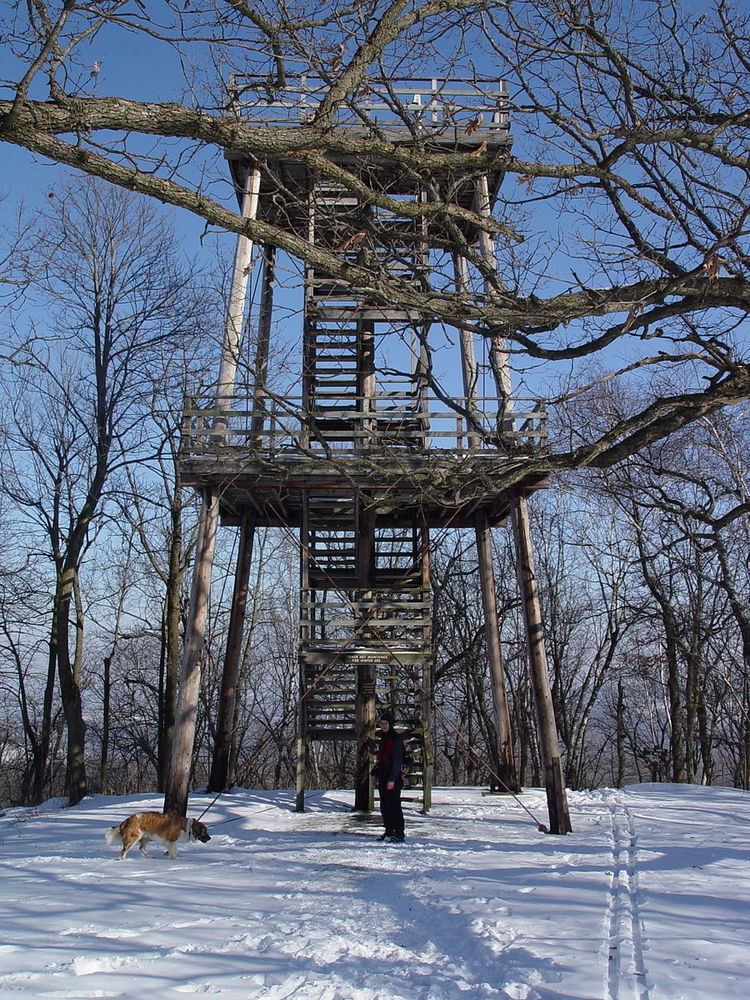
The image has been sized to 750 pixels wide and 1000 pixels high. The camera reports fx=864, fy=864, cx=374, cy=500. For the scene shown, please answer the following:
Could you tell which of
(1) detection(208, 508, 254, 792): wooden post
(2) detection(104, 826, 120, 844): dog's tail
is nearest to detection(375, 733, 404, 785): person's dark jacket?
(2) detection(104, 826, 120, 844): dog's tail

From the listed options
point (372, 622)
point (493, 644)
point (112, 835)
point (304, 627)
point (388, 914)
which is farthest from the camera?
point (493, 644)

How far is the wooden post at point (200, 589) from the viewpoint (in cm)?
1157

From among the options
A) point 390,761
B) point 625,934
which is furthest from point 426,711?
point 625,934

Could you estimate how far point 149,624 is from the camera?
31641mm

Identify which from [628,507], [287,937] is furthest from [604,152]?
[628,507]

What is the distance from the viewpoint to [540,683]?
11758 mm

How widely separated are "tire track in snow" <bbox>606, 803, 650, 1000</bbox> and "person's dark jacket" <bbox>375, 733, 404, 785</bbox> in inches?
108

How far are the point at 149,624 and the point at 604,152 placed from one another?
27492mm

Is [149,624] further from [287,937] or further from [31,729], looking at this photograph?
[287,937]

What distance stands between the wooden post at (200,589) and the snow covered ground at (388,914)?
0.97 metres

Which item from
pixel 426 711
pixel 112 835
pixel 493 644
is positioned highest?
pixel 493 644

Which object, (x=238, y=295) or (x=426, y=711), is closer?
(x=238, y=295)

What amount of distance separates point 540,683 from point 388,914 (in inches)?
216

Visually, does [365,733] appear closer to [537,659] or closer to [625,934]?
[537,659]
